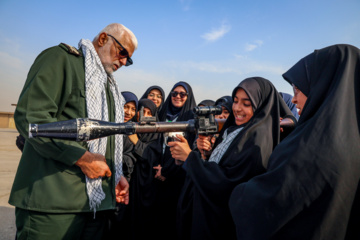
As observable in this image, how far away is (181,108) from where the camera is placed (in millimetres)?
4867

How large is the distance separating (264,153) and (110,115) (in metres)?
1.58

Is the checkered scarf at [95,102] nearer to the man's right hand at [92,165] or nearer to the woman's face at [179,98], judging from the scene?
the man's right hand at [92,165]

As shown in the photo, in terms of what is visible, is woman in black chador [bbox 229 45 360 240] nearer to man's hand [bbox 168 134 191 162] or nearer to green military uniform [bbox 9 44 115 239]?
man's hand [bbox 168 134 191 162]

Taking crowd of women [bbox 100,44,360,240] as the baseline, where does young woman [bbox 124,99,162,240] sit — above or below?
below

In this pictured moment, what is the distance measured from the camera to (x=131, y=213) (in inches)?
152

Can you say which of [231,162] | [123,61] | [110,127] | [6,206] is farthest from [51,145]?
[6,206]

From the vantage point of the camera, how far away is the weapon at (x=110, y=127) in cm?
160

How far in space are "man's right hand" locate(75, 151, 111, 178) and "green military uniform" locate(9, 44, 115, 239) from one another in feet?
0.20

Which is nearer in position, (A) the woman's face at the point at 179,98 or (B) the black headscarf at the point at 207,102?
(A) the woman's face at the point at 179,98

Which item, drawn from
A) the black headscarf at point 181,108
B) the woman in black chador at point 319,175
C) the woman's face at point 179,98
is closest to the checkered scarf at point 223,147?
the woman in black chador at point 319,175

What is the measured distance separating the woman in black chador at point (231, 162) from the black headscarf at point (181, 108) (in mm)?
1985

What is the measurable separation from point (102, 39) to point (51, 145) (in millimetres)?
1200

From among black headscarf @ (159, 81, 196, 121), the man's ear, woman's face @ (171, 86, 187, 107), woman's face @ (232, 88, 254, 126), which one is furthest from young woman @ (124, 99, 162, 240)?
the man's ear

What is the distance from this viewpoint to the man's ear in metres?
2.34
